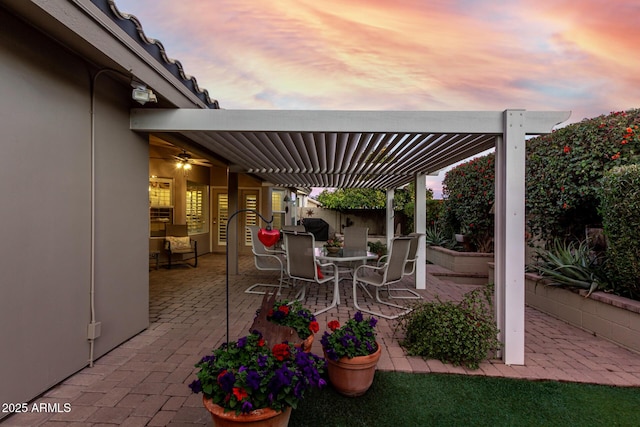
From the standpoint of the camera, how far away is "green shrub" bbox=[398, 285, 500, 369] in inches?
97.6

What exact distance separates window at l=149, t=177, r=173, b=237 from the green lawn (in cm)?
652

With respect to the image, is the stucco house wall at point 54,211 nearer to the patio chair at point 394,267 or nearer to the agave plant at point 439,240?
the patio chair at point 394,267

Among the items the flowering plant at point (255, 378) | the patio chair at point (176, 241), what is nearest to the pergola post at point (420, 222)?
the flowering plant at point (255, 378)

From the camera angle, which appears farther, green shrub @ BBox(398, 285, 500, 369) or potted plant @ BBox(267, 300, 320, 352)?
green shrub @ BBox(398, 285, 500, 369)

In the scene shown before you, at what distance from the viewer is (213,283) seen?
546cm

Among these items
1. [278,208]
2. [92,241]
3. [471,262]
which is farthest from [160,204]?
[471,262]

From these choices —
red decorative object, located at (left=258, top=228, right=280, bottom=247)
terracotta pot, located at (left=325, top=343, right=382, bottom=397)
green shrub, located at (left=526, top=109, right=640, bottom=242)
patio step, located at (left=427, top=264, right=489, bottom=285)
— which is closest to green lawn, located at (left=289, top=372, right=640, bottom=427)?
terracotta pot, located at (left=325, top=343, right=382, bottom=397)

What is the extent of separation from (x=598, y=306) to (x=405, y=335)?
2.10 m

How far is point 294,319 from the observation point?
2.37m

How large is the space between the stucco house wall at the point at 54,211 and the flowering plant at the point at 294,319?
1.50 meters

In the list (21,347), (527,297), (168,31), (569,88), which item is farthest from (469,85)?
(21,347)

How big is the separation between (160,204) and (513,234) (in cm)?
736

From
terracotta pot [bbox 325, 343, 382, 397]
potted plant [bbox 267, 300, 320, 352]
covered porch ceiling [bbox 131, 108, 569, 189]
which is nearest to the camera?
terracotta pot [bbox 325, 343, 382, 397]

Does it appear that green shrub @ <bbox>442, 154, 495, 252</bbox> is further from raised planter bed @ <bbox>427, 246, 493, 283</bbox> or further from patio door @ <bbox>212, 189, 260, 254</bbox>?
patio door @ <bbox>212, 189, 260, 254</bbox>
